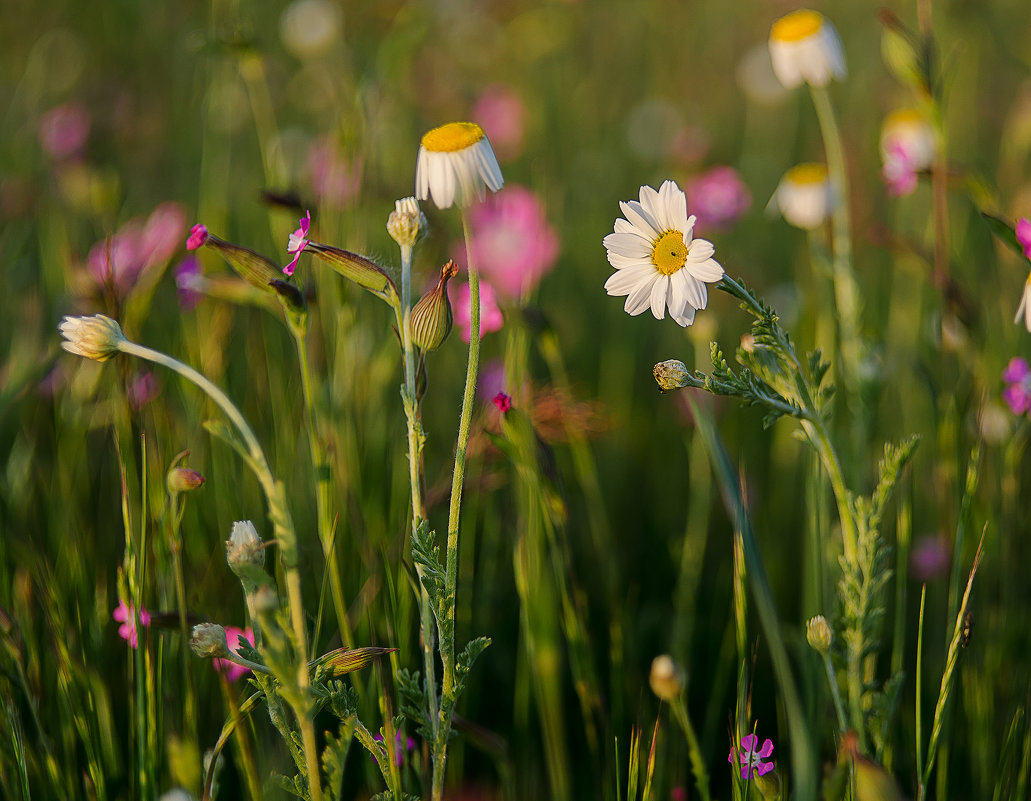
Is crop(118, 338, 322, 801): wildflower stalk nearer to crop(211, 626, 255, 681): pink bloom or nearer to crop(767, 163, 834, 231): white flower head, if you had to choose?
crop(211, 626, 255, 681): pink bloom

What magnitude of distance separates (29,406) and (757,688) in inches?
44.6

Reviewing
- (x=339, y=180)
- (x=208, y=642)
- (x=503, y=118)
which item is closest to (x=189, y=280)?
(x=339, y=180)

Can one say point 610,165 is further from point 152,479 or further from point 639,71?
point 152,479

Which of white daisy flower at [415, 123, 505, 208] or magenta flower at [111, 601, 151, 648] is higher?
white daisy flower at [415, 123, 505, 208]

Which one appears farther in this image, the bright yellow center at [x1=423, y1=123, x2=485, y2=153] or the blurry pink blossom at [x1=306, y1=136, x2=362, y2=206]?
the blurry pink blossom at [x1=306, y1=136, x2=362, y2=206]

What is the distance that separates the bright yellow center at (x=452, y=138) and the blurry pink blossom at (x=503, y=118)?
167 centimetres

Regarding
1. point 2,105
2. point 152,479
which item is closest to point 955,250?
point 152,479

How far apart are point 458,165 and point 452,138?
0.07 feet

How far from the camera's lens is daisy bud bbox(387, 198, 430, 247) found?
61 cm

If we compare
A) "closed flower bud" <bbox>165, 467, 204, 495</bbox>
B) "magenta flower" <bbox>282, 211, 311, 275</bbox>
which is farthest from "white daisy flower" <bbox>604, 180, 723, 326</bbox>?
"closed flower bud" <bbox>165, 467, 204, 495</bbox>

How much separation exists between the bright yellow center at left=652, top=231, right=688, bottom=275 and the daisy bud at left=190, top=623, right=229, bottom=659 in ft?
1.31

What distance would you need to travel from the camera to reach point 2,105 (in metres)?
2.64

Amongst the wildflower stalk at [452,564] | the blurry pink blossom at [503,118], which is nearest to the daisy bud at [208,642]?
the wildflower stalk at [452,564]

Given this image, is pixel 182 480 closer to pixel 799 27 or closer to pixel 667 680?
pixel 667 680
